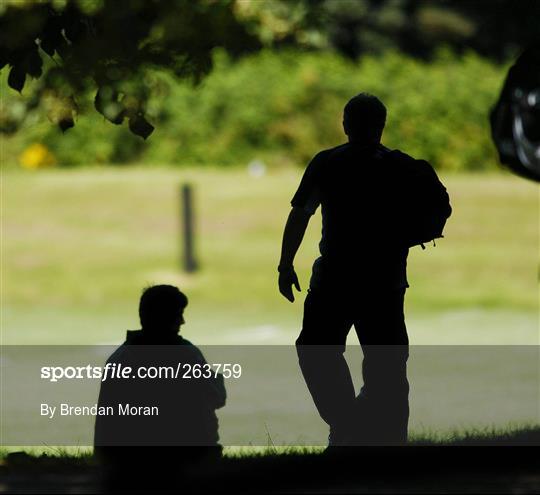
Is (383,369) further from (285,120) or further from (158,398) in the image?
(285,120)

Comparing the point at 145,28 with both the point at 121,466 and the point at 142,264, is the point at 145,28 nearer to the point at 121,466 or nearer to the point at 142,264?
the point at 121,466

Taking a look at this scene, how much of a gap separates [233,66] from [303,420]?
2227cm

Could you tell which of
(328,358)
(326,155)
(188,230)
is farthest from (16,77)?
(188,230)

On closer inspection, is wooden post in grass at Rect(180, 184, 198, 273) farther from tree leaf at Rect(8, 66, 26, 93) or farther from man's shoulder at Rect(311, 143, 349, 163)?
man's shoulder at Rect(311, 143, 349, 163)

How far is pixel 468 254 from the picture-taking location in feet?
66.2

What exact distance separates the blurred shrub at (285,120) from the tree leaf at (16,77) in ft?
A: 74.4

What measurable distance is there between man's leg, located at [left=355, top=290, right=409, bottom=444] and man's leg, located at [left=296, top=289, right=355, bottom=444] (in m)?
0.07

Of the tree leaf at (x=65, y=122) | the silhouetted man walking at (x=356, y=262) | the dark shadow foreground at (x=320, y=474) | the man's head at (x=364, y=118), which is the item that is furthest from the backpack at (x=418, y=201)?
the tree leaf at (x=65, y=122)

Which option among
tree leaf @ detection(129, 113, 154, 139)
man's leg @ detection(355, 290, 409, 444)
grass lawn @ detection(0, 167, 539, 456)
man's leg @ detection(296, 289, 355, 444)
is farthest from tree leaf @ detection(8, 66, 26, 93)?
grass lawn @ detection(0, 167, 539, 456)

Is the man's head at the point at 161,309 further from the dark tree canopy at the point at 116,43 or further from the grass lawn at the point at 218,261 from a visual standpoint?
the grass lawn at the point at 218,261

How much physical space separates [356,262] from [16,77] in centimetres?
201

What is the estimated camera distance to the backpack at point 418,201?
6203mm

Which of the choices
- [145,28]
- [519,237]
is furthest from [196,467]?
[519,237]

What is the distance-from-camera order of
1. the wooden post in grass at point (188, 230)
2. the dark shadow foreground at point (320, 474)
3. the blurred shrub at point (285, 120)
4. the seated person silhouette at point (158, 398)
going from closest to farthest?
1. the dark shadow foreground at point (320, 474)
2. the seated person silhouette at point (158, 398)
3. the wooden post in grass at point (188, 230)
4. the blurred shrub at point (285, 120)
